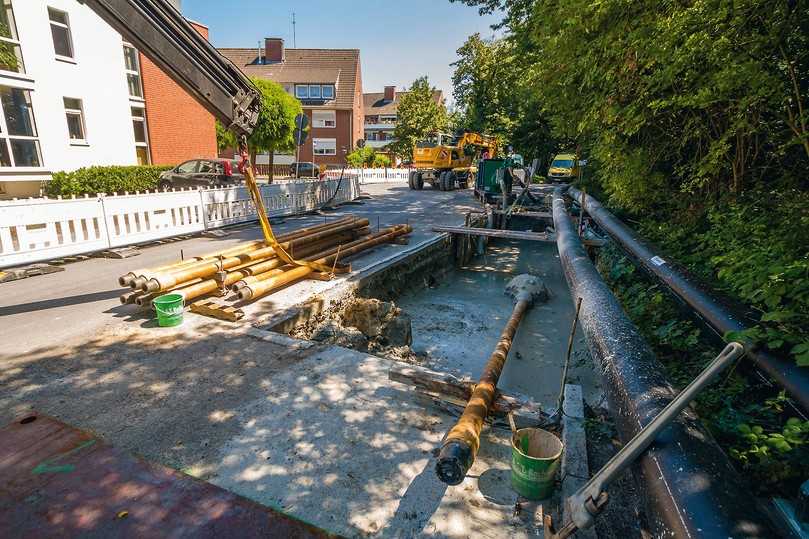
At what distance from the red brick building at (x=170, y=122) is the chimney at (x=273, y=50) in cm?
2319

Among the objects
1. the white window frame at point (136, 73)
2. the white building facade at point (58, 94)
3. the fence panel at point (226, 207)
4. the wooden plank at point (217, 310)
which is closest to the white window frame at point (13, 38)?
the white building facade at point (58, 94)

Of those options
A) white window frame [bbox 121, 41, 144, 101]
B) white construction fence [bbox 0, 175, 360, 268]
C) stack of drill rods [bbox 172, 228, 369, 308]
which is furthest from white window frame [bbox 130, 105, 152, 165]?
stack of drill rods [bbox 172, 228, 369, 308]

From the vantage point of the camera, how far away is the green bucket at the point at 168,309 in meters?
4.61

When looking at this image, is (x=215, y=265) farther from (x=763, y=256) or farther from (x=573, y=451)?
(x=763, y=256)

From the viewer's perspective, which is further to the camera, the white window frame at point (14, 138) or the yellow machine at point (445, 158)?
the yellow machine at point (445, 158)

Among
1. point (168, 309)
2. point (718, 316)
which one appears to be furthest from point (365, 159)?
point (718, 316)

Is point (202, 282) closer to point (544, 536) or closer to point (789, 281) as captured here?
point (544, 536)

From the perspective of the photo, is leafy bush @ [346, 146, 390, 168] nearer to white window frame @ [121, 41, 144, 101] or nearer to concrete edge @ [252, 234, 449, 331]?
white window frame @ [121, 41, 144, 101]

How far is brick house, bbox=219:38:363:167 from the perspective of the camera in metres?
41.0

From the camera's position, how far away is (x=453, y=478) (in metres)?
2.35

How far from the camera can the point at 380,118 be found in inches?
2333

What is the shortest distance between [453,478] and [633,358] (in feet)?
4.33

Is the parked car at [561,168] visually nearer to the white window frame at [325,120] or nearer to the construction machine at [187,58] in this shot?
the construction machine at [187,58]

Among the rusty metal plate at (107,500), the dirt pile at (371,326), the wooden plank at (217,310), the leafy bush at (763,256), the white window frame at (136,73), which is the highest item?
the white window frame at (136,73)
